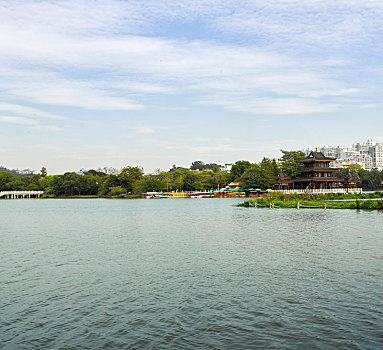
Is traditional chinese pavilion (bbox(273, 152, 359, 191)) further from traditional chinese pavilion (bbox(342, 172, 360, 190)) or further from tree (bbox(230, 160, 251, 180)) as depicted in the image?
tree (bbox(230, 160, 251, 180))

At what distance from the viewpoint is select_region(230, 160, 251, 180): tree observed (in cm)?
14860

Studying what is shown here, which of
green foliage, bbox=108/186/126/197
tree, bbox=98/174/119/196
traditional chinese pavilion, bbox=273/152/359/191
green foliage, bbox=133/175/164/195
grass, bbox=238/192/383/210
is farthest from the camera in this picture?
tree, bbox=98/174/119/196

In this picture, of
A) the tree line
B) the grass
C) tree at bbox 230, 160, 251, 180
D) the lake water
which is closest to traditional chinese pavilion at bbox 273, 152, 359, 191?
the grass

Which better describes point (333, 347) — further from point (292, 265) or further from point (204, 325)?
point (292, 265)

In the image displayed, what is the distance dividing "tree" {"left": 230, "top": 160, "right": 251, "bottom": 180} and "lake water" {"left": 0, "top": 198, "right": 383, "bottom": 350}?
123 meters

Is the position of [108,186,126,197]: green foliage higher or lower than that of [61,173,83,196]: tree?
lower

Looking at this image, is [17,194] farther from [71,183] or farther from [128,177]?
[128,177]

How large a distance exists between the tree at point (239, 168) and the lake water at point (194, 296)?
123464 millimetres

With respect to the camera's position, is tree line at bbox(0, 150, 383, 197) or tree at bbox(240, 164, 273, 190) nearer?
tree at bbox(240, 164, 273, 190)

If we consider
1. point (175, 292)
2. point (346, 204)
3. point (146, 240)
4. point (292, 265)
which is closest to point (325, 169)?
point (346, 204)

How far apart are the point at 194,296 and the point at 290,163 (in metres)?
92.3

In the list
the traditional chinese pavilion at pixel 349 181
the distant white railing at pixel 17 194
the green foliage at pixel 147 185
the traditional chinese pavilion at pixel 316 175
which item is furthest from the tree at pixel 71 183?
the traditional chinese pavilion at pixel 349 181

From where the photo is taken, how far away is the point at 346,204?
5716cm

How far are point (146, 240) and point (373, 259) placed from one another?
50.2 ft
